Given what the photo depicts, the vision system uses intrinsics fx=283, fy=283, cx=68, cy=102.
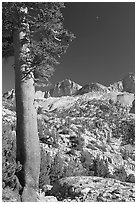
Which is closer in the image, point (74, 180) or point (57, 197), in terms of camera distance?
point (57, 197)

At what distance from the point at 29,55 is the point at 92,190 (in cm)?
363

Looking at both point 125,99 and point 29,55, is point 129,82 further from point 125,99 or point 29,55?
point 29,55

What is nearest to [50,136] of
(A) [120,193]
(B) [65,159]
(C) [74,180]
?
(B) [65,159]

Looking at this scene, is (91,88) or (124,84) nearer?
(91,88)

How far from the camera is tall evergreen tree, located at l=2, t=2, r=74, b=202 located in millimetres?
6195

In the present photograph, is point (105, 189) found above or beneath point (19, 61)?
beneath

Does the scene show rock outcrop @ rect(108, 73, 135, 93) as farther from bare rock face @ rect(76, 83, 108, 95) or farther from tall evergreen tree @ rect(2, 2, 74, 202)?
tall evergreen tree @ rect(2, 2, 74, 202)

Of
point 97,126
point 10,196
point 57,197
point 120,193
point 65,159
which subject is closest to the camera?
point 10,196

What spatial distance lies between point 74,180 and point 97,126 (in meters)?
29.9

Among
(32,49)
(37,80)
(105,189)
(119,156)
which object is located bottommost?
(119,156)

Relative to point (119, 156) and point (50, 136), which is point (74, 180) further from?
point (119, 156)

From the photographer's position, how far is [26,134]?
621 cm

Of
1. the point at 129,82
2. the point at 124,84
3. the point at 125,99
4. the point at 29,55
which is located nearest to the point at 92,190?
the point at 29,55

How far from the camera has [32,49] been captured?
696 centimetres
